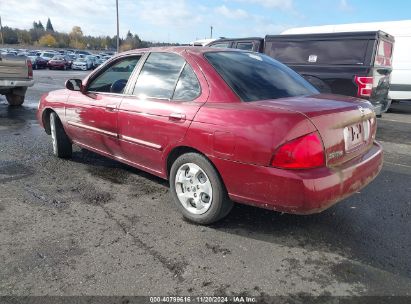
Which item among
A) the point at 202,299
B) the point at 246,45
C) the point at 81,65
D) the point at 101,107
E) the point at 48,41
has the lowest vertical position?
the point at 202,299

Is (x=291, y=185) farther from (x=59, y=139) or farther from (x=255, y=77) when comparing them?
(x=59, y=139)

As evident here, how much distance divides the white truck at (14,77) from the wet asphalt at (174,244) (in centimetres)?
651

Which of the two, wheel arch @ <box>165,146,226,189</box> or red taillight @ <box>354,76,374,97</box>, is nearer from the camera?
wheel arch @ <box>165,146,226,189</box>

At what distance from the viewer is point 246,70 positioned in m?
3.47

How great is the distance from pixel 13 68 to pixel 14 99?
3.65 feet

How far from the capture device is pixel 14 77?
10086 millimetres

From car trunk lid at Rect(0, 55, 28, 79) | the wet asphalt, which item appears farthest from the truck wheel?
the wet asphalt

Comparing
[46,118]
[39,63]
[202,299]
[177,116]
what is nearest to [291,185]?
[202,299]

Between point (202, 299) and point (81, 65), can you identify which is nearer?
point (202, 299)

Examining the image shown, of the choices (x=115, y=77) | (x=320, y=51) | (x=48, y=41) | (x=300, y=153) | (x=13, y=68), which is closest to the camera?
(x=300, y=153)

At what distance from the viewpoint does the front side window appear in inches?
162

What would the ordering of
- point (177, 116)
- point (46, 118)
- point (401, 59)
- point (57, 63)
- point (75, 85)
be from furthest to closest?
point (57, 63) < point (401, 59) < point (46, 118) < point (75, 85) < point (177, 116)

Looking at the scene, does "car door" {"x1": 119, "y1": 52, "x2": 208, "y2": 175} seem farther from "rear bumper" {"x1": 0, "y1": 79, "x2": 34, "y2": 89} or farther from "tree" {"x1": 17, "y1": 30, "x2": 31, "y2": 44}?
"tree" {"x1": 17, "y1": 30, "x2": 31, "y2": 44}

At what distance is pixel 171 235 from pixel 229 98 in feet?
4.15
